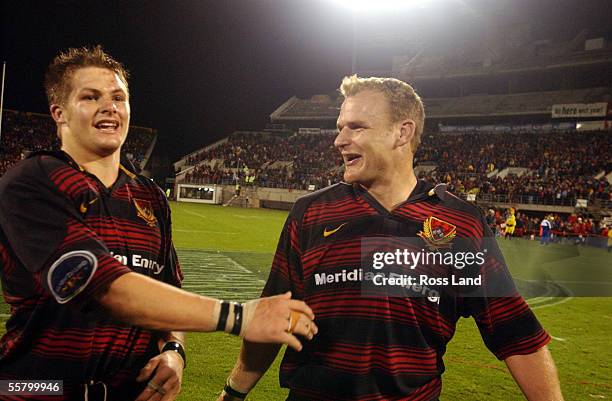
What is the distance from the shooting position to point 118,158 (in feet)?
8.41

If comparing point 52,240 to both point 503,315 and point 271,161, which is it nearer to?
point 503,315

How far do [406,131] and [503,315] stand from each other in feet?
3.49

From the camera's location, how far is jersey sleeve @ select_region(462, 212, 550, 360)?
255 cm

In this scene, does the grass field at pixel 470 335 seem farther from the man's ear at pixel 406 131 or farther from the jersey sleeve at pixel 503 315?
the man's ear at pixel 406 131

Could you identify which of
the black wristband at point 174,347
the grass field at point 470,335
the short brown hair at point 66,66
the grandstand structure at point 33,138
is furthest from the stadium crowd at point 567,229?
the grandstand structure at point 33,138

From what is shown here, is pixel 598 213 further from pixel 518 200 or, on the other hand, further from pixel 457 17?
pixel 457 17

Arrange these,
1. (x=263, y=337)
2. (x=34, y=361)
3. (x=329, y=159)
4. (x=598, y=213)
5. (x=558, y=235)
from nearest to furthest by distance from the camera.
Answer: (x=263, y=337) < (x=34, y=361) < (x=558, y=235) < (x=598, y=213) < (x=329, y=159)

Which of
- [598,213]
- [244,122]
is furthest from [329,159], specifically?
[598,213]

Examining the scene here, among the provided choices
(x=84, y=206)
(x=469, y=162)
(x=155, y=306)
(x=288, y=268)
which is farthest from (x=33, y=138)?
(x=155, y=306)

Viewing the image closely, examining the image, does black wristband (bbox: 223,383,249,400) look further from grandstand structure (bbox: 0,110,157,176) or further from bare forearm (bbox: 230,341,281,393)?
grandstand structure (bbox: 0,110,157,176)

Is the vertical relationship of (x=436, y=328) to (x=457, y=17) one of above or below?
below

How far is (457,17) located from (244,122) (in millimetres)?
24796

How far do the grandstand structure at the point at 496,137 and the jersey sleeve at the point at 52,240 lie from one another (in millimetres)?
30167

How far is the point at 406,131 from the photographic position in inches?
109
